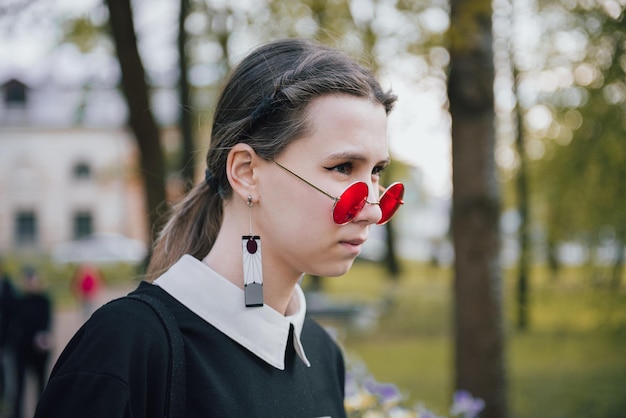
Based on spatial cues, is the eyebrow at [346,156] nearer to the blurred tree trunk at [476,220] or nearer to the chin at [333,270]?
the chin at [333,270]

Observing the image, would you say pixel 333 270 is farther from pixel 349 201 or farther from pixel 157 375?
pixel 157 375

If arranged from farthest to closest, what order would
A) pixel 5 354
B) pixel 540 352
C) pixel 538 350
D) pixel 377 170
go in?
1. pixel 538 350
2. pixel 540 352
3. pixel 5 354
4. pixel 377 170

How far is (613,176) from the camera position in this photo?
377 inches

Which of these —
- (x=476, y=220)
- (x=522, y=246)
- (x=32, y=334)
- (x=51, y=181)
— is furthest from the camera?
(x=51, y=181)

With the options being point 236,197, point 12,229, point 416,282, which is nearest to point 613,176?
point 236,197

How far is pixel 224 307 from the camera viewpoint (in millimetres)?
1700

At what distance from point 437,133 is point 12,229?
31.2 meters

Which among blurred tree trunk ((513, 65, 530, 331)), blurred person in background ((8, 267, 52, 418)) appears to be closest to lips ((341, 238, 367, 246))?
blurred person in background ((8, 267, 52, 418))

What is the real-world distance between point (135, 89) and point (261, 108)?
16.4ft

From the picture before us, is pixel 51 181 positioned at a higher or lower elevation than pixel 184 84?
lower

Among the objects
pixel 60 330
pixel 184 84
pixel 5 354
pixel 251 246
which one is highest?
pixel 184 84

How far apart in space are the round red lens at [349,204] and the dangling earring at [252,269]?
203mm

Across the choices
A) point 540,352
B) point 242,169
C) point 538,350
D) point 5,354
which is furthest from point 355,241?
point 538,350

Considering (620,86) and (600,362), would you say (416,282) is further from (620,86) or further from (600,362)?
(620,86)
